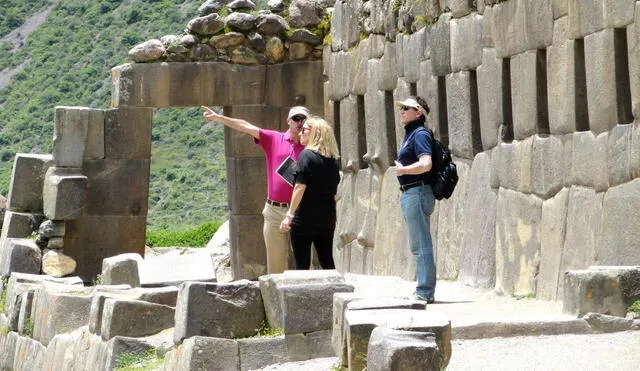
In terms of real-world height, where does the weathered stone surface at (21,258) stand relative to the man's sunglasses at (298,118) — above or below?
below

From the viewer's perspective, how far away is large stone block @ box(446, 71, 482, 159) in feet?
46.5

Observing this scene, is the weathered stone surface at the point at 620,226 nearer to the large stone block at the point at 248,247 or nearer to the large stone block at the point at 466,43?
the large stone block at the point at 466,43

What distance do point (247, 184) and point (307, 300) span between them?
10.6m

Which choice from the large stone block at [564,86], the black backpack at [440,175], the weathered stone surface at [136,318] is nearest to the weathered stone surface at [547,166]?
the large stone block at [564,86]

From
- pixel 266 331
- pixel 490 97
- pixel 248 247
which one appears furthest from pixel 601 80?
pixel 248 247

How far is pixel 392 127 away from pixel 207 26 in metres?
3.98

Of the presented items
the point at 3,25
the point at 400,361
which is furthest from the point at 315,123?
the point at 3,25

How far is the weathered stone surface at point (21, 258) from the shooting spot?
19469 mm

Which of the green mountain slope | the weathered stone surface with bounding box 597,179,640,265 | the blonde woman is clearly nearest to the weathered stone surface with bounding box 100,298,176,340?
the blonde woman

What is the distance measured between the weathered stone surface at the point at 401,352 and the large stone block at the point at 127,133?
1294 cm

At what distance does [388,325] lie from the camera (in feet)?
27.0

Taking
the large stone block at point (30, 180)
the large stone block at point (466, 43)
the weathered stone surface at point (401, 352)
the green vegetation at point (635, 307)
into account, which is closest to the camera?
the weathered stone surface at point (401, 352)

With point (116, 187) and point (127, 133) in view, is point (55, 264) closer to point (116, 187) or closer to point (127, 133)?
point (116, 187)

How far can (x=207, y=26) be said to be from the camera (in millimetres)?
20109
